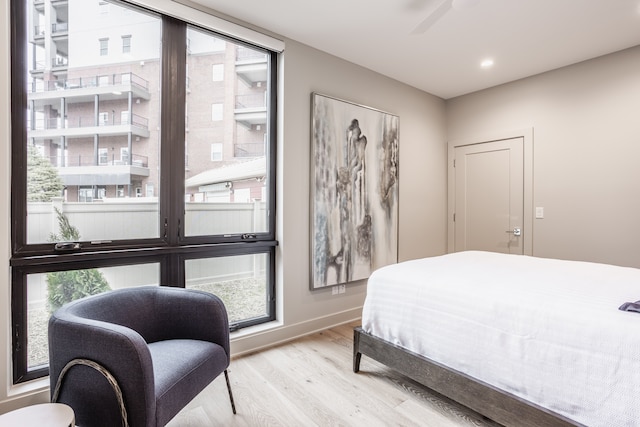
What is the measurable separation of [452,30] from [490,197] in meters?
2.11

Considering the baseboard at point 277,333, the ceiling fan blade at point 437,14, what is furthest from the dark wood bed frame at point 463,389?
the ceiling fan blade at point 437,14

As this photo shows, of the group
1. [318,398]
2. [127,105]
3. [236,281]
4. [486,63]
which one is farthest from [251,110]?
[486,63]

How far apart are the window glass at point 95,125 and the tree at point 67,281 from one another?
36mm

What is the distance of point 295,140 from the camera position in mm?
2939

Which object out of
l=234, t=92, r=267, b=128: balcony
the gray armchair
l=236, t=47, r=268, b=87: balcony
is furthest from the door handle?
the gray armchair

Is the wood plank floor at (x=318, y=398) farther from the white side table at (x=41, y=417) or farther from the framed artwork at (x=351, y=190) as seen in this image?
the framed artwork at (x=351, y=190)

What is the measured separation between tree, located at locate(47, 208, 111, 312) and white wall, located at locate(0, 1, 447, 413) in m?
0.23

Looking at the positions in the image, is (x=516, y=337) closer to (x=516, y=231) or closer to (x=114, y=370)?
(x=114, y=370)

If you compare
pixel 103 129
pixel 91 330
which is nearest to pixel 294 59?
pixel 103 129

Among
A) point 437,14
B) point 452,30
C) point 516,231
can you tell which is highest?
point 452,30

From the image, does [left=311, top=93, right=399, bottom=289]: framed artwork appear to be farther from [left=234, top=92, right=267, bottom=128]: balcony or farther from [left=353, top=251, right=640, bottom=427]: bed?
[left=353, top=251, right=640, bottom=427]: bed

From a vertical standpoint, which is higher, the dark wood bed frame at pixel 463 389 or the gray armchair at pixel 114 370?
the gray armchair at pixel 114 370

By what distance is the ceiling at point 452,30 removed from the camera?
7.77 ft

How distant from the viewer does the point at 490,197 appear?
3982 mm
